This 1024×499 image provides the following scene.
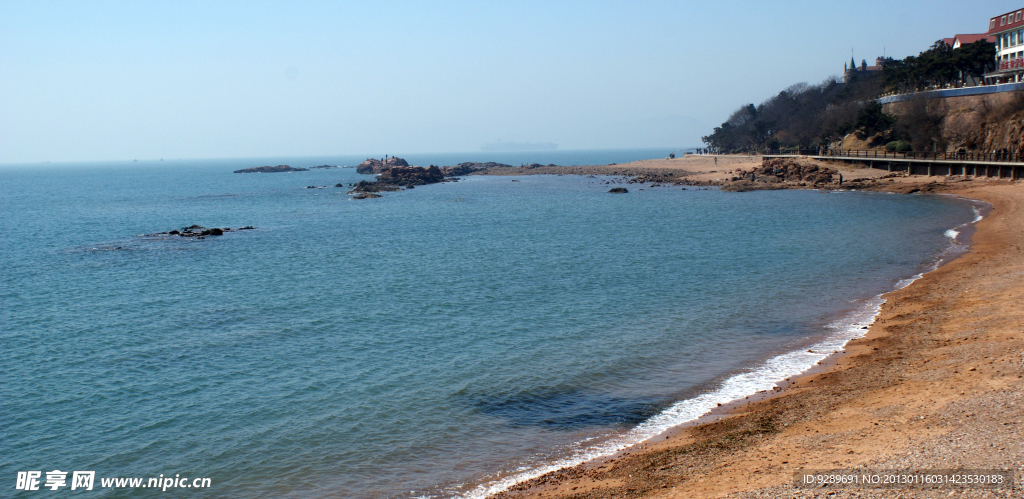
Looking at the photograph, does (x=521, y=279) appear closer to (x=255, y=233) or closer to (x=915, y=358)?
(x=915, y=358)

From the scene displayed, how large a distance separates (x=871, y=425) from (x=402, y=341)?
14948 mm

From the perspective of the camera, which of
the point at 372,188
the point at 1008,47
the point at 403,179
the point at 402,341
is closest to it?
the point at 402,341

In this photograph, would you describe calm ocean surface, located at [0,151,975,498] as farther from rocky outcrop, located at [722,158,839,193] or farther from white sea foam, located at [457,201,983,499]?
rocky outcrop, located at [722,158,839,193]

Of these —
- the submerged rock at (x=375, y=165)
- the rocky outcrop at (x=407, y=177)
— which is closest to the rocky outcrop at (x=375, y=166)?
the submerged rock at (x=375, y=165)

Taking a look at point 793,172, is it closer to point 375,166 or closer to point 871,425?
point 871,425

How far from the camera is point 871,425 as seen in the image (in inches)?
511

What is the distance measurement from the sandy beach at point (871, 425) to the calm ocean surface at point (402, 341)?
142 centimetres

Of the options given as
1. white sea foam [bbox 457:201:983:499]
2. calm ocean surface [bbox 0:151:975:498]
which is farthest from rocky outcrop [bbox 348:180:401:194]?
white sea foam [bbox 457:201:983:499]

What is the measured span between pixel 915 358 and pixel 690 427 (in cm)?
715

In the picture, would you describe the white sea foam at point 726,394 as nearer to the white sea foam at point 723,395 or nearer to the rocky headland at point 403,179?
the white sea foam at point 723,395

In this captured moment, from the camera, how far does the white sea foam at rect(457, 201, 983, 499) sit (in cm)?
1363

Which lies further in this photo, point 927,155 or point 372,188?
point 372,188

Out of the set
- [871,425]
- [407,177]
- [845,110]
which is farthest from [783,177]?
[871,425]

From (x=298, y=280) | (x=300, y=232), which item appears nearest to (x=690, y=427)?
(x=298, y=280)
